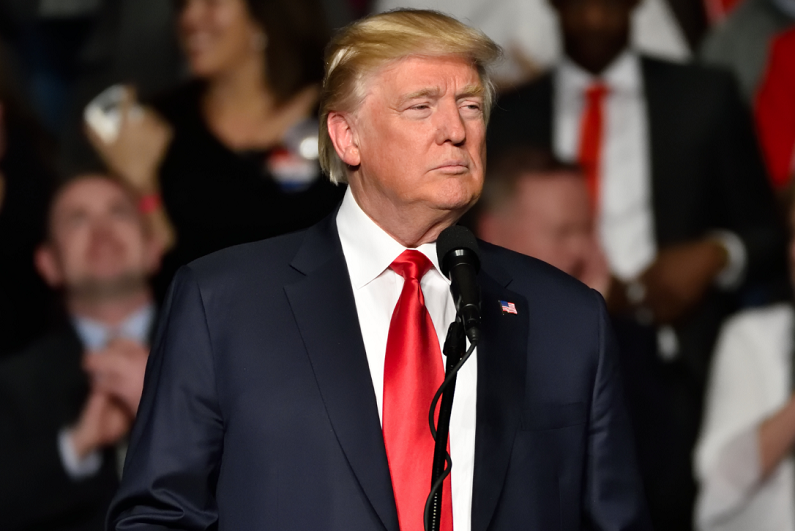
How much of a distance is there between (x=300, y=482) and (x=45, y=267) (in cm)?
230

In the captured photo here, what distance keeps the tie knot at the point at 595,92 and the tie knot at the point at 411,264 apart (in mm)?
2301

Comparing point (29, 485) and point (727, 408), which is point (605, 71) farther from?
point (29, 485)

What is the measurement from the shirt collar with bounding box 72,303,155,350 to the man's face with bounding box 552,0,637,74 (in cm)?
175

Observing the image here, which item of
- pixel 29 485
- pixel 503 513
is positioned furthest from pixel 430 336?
pixel 29 485

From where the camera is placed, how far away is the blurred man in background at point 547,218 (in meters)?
3.67

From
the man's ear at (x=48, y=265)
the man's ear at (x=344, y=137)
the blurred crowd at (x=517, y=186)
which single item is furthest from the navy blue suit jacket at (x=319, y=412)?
the man's ear at (x=48, y=265)

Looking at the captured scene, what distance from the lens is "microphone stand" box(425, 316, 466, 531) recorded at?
1360 millimetres

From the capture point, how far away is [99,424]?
3.44 metres

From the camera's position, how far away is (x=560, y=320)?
5.74ft

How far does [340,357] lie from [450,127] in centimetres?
38

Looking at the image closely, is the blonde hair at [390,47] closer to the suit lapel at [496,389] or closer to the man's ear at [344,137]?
the man's ear at [344,137]

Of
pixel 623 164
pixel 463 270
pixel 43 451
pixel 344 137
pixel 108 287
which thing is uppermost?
pixel 344 137

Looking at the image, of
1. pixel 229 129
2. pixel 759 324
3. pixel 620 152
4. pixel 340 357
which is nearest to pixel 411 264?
pixel 340 357

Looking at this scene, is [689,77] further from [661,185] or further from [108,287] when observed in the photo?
[108,287]
